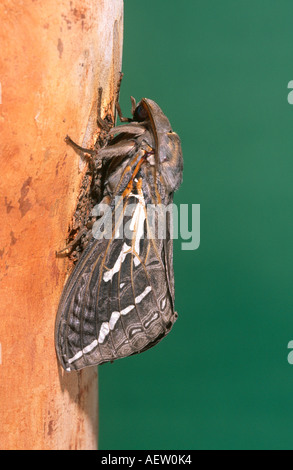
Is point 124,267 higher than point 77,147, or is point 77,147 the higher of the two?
point 77,147

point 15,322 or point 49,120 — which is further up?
point 49,120

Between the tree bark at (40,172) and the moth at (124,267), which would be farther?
the moth at (124,267)

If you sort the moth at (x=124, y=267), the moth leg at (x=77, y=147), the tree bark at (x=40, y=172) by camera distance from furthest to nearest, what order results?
the moth at (x=124, y=267) → the moth leg at (x=77, y=147) → the tree bark at (x=40, y=172)

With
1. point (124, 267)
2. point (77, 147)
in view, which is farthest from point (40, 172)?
point (124, 267)

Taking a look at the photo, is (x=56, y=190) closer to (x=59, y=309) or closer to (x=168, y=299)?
(x=59, y=309)

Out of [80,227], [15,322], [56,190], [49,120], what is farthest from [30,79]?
[15,322]

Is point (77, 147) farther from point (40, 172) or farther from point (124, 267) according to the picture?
point (124, 267)
